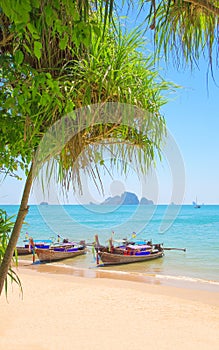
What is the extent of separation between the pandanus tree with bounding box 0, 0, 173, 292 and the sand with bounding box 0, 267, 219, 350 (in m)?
2.12

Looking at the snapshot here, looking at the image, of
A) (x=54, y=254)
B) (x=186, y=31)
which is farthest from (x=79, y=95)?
(x=54, y=254)

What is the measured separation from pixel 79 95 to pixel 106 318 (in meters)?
3.91

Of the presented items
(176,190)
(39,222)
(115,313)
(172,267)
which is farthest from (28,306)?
(39,222)

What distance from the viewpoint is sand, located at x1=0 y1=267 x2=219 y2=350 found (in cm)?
351

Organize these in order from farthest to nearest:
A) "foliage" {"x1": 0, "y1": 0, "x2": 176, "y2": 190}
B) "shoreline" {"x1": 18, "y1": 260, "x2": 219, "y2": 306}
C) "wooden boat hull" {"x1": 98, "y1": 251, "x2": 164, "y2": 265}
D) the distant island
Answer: "wooden boat hull" {"x1": 98, "y1": 251, "x2": 164, "y2": 265} < "shoreline" {"x1": 18, "y1": 260, "x2": 219, "y2": 306} < the distant island < "foliage" {"x1": 0, "y1": 0, "x2": 176, "y2": 190}

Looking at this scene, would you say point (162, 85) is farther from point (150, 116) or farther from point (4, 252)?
point (4, 252)

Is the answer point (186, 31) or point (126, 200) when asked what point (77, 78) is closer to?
point (186, 31)

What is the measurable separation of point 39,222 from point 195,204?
3421cm

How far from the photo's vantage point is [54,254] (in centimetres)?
1202

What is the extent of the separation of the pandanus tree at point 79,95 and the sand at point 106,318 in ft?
6.97

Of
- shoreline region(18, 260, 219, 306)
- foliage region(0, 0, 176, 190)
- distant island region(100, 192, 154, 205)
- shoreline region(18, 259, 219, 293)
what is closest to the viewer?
foliage region(0, 0, 176, 190)

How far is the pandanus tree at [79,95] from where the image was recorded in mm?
1238

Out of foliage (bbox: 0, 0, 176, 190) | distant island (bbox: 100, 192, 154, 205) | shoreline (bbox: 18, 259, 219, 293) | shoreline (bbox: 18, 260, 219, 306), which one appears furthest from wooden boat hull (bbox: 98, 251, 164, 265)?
foliage (bbox: 0, 0, 176, 190)

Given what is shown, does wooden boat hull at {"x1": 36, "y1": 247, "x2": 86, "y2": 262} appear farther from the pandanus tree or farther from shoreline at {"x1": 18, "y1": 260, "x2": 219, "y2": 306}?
the pandanus tree
